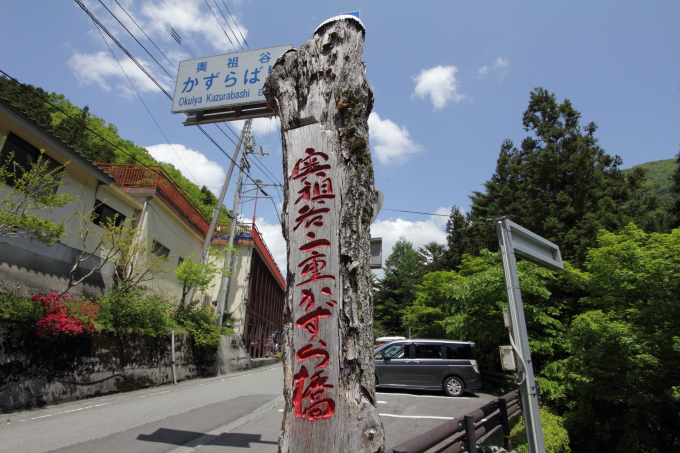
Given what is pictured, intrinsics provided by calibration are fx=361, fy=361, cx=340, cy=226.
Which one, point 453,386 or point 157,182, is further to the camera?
point 157,182

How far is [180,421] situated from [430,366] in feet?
23.9

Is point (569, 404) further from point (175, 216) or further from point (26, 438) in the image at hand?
point (175, 216)

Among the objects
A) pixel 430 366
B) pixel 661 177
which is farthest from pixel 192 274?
pixel 661 177

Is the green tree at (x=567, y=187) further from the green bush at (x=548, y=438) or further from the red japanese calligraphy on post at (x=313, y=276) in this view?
the red japanese calligraphy on post at (x=313, y=276)

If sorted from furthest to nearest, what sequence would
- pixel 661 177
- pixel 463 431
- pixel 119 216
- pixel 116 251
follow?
pixel 661 177
pixel 119 216
pixel 116 251
pixel 463 431

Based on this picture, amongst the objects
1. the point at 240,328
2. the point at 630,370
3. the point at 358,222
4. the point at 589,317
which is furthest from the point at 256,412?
the point at 240,328

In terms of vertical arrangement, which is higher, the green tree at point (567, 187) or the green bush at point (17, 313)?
the green tree at point (567, 187)

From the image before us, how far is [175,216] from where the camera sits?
17.2 metres

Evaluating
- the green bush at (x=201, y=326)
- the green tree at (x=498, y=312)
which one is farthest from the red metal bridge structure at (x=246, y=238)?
the green tree at (x=498, y=312)

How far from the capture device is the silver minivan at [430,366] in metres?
10.9

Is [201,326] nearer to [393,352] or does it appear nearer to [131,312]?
[131,312]

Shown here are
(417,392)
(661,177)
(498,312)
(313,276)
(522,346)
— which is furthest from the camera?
(661,177)

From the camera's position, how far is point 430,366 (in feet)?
36.7

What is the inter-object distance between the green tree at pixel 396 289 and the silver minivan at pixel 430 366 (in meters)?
26.8
